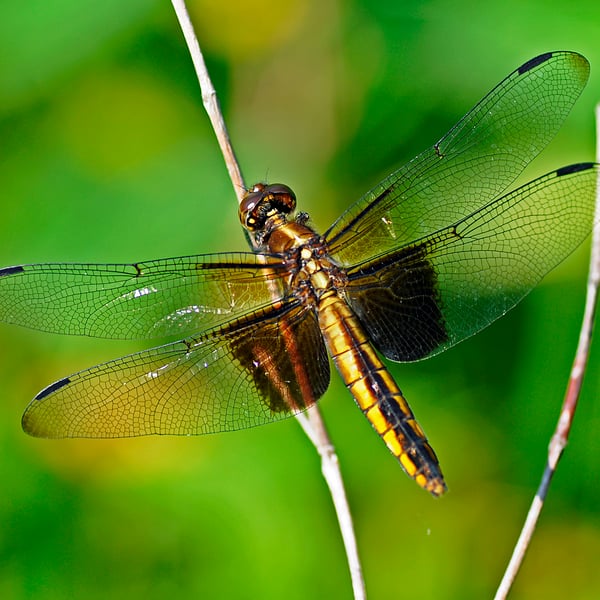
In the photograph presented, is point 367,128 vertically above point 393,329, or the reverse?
point 367,128

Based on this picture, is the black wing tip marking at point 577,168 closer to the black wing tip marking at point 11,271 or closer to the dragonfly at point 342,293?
the dragonfly at point 342,293

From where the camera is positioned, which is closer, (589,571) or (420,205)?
(420,205)

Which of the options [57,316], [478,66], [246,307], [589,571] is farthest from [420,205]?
[589,571]

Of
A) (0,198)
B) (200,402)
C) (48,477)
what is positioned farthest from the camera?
(0,198)

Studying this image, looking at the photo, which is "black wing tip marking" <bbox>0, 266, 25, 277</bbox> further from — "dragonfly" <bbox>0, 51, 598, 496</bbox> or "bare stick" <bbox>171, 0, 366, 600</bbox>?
"bare stick" <bbox>171, 0, 366, 600</bbox>

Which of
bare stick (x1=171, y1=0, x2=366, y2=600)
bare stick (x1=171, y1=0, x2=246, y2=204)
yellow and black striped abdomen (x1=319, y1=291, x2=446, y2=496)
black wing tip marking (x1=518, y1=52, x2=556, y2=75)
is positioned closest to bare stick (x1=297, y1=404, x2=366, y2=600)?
bare stick (x1=171, y1=0, x2=366, y2=600)

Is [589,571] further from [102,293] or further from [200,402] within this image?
[102,293]
